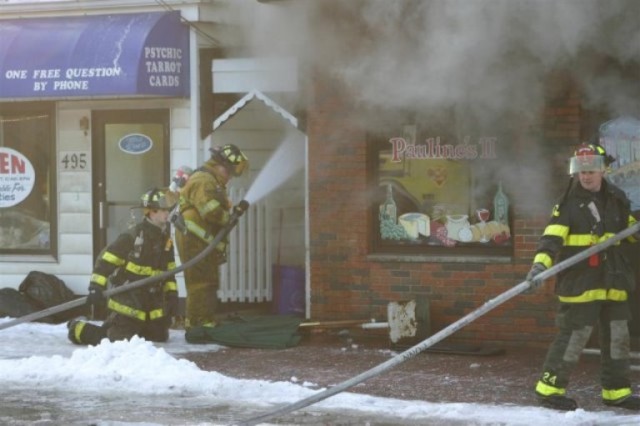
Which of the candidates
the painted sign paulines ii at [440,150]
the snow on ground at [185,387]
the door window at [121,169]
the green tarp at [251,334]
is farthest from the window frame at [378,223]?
the door window at [121,169]

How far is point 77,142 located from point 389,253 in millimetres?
3926

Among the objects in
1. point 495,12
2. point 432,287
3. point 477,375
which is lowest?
point 477,375

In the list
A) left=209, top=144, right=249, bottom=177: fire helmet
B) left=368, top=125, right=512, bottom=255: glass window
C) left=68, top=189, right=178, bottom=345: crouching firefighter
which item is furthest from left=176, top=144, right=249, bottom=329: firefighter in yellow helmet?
left=368, top=125, right=512, bottom=255: glass window

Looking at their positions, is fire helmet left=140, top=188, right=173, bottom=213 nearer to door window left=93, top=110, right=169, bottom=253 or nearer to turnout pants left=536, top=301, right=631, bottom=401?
door window left=93, top=110, right=169, bottom=253

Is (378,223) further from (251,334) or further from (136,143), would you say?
(136,143)

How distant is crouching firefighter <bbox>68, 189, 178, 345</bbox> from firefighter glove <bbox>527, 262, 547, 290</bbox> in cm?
388

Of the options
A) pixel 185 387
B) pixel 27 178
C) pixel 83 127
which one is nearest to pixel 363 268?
pixel 185 387

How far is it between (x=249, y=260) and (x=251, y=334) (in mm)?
2064

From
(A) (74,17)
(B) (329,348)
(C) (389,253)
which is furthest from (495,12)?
(A) (74,17)

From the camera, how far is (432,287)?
34.8ft

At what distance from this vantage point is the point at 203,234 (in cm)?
1116

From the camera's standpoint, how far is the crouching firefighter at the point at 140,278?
10.5 metres

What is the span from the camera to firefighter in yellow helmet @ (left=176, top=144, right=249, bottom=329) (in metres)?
11.1

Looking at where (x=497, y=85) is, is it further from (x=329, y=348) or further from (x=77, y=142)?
(x=77, y=142)
